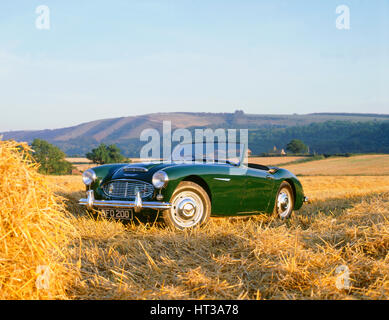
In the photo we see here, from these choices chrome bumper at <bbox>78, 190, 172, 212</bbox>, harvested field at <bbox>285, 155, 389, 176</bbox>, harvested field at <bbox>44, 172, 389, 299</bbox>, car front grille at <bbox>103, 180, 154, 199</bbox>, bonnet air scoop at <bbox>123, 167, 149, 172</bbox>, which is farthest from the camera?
harvested field at <bbox>285, 155, 389, 176</bbox>

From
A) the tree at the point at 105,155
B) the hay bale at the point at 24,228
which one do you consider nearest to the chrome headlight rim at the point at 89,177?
the hay bale at the point at 24,228

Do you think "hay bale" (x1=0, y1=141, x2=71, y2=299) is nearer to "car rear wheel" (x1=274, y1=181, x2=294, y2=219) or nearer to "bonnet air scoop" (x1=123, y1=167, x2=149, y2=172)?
"bonnet air scoop" (x1=123, y1=167, x2=149, y2=172)

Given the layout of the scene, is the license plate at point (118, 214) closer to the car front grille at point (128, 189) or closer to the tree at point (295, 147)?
the car front grille at point (128, 189)

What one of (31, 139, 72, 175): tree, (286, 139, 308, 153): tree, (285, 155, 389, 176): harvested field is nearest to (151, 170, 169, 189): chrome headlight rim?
(285, 155, 389, 176): harvested field

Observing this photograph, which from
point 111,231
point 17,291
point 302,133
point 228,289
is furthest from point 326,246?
point 302,133

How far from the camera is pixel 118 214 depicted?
18.6 feet

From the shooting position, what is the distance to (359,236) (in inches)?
176

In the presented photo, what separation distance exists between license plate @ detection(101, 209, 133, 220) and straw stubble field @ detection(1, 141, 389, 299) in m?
0.51

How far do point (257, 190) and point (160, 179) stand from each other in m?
1.87

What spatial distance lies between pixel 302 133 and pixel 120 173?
86922mm

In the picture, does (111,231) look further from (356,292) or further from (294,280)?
(356,292)

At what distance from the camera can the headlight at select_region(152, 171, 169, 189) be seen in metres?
5.45

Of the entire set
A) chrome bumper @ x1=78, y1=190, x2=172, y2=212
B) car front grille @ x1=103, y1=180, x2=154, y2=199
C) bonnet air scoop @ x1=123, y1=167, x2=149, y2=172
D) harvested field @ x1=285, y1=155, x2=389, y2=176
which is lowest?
harvested field @ x1=285, y1=155, x2=389, y2=176

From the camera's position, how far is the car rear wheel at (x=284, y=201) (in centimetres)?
726
